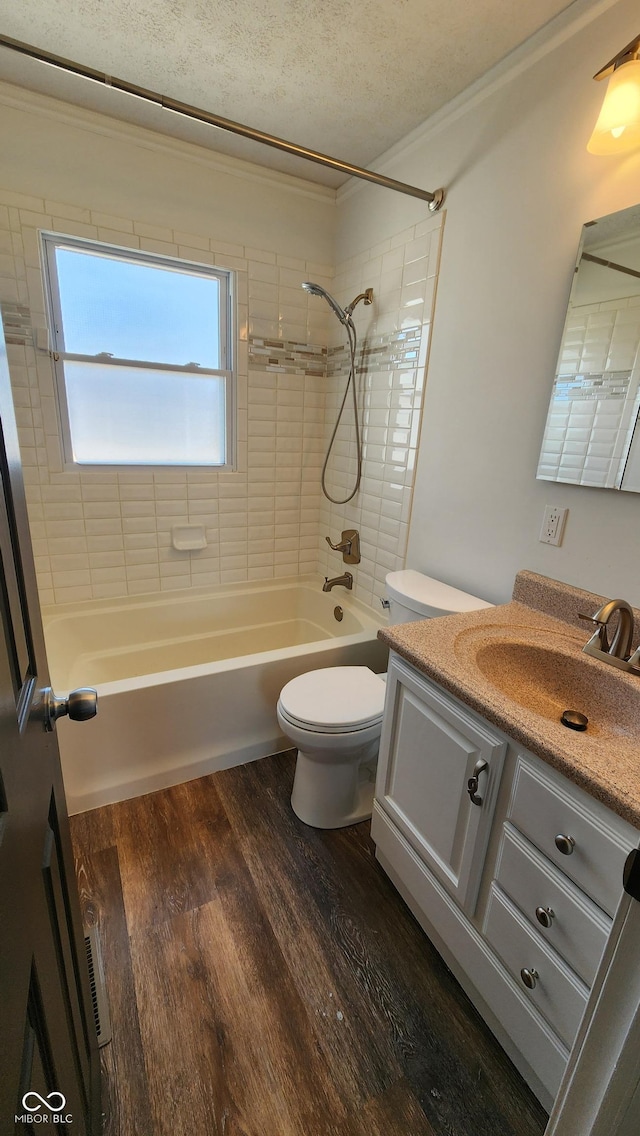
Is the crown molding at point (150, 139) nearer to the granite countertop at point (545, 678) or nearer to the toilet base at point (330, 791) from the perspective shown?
the granite countertop at point (545, 678)

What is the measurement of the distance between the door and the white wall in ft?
4.51

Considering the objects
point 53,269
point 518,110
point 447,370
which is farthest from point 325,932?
point 53,269

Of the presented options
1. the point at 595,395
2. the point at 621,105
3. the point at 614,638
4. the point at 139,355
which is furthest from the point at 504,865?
the point at 139,355

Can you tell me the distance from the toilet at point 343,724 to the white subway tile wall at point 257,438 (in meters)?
0.48

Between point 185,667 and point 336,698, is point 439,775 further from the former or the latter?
point 185,667

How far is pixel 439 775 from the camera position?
115 centimetres

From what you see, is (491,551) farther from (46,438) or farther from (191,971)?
(46,438)

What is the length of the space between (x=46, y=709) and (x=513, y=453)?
1.47m

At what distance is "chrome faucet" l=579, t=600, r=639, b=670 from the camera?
1.06m

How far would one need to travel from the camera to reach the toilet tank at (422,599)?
1590 millimetres

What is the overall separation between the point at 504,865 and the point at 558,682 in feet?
1.52

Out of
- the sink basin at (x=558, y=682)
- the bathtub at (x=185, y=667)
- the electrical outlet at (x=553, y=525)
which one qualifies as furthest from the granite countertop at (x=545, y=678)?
the bathtub at (x=185, y=667)

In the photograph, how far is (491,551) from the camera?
1.64m

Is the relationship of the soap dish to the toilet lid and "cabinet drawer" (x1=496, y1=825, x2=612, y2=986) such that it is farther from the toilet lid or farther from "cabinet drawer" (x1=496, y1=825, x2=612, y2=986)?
"cabinet drawer" (x1=496, y1=825, x2=612, y2=986)
